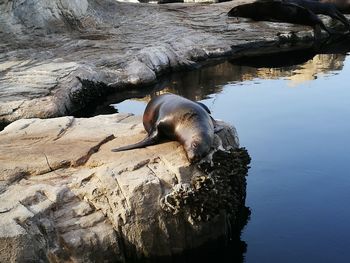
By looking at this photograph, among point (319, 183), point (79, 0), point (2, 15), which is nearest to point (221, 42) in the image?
point (79, 0)

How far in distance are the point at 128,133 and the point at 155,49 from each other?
5.84 m

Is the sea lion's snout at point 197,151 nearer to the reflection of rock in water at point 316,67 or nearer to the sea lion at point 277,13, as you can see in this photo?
the reflection of rock in water at point 316,67

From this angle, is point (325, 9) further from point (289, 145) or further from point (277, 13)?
point (289, 145)

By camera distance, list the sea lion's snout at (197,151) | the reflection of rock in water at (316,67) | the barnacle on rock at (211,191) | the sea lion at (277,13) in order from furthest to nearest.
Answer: the sea lion at (277,13)
the reflection of rock in water at (316,67)
the sea lion's snout at (197,151)
the barnacle on rock at (211,191)

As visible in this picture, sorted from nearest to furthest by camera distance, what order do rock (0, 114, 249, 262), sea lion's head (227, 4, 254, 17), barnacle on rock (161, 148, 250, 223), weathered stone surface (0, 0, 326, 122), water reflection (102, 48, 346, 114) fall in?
rock (0, 114, 249, 262), barnacle on rock (161, 148, 250, 223), weathered stone surface (0, 0, 326, 122), water reflection (102, 48, 346, 114), sea lion's head (227, 4, 254, 17)

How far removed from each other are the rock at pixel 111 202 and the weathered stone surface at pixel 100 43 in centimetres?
336

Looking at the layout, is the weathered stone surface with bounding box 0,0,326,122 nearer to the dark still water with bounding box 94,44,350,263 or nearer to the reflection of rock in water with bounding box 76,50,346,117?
the reflection of rock in water with bounding box 76,50,346,117

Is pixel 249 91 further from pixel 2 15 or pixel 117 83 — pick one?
pixel 2 15

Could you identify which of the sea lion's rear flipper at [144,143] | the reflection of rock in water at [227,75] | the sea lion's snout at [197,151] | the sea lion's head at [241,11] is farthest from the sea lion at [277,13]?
the sea lion's snout at [197,151]

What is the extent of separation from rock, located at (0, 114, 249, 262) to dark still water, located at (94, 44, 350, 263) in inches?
20.3

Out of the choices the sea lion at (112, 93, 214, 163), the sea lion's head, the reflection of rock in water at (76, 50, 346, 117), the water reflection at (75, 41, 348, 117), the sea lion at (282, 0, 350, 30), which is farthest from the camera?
the sea lion at (282, 0, 350, 30)

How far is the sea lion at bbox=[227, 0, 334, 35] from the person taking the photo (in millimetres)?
14398

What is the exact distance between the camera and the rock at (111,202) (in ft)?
13.9

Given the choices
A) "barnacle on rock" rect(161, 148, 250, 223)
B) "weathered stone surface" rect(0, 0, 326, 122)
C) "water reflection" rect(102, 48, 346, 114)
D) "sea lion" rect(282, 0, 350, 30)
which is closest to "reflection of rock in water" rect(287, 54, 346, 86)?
"water reflection" rect(102, 48, 346, 114)
